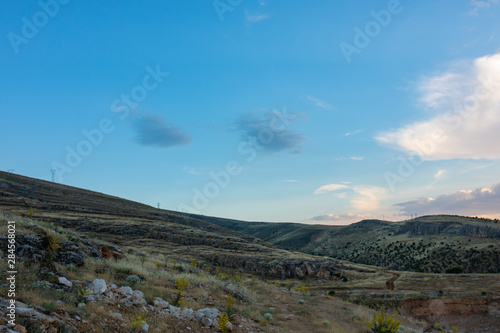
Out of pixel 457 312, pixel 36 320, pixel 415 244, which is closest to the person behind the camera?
pixel 36 320

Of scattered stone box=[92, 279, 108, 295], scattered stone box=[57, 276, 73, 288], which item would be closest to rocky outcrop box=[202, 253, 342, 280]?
scattered stone box=[92, 279, 108, 295]

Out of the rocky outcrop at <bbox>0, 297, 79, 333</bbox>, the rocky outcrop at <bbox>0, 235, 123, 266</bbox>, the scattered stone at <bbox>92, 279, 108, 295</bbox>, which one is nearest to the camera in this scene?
the rocky outcrop at <bbox>0, 297, 79, 333</bbox>

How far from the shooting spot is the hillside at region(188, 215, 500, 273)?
191ft

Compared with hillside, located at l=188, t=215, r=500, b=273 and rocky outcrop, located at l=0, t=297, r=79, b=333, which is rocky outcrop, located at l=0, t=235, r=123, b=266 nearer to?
rocky outcrop, located at l=0, t=297, r=79, b=333

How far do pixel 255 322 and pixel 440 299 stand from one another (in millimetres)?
28646

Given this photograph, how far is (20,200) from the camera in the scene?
61062mm

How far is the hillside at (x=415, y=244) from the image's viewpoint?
5828 centimetres

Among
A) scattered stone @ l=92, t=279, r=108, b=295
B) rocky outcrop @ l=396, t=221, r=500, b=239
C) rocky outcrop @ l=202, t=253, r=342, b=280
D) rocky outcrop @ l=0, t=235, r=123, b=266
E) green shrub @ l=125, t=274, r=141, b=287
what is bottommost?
rocky outcrop @ l=202, t=253, r=342, b=280

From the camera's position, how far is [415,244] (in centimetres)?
7719

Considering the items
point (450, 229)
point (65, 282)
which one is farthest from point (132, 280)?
point (450, 229)

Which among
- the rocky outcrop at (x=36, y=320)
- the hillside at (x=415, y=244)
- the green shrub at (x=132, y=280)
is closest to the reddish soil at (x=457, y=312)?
the hillside at (x=415, y=244)

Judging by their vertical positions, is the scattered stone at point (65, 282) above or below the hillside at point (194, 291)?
above

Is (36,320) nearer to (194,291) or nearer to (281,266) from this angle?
(194,291)

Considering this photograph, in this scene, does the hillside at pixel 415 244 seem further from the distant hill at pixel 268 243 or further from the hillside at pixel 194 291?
the hillside at pixel 194 291
